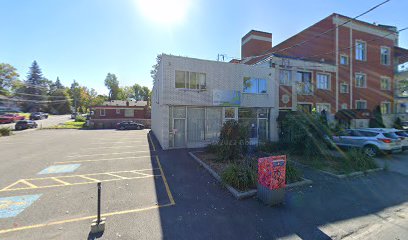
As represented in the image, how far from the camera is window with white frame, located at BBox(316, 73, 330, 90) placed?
20.4 metres

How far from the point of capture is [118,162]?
1007cm

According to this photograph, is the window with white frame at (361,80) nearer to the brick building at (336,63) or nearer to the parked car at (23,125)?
the brick building at (336,63)

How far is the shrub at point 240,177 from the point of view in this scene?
623 cm

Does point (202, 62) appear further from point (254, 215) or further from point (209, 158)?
point (254, 215)

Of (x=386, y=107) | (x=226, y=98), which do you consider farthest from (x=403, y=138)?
(x=386, y=107)

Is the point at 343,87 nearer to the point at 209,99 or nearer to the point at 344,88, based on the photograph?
the point at 344,88

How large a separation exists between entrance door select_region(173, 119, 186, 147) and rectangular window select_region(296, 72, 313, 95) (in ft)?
40.6

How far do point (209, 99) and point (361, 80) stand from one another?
2300 centimetres

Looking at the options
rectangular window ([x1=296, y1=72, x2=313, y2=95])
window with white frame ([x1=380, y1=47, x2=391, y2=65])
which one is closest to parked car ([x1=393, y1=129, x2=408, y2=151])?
rectangular window ([x1=296, y1=72, x2=313, y2=95])

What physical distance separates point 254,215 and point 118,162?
7915mm

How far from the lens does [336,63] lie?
22.3 metres

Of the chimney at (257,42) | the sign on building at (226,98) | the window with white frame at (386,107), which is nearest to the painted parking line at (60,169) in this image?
the sign on building at (226,98)

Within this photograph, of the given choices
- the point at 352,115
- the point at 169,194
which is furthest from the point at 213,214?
the point at 352,115

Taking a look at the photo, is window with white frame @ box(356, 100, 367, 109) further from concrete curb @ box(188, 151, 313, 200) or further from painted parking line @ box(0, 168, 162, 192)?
painted parking line @ box(0, 168, 162, 192)
